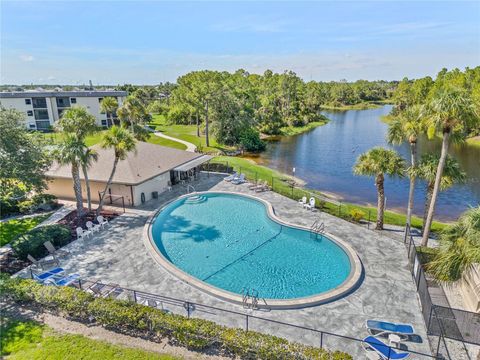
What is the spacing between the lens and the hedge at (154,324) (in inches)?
397

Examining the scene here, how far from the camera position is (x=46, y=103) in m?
59.9

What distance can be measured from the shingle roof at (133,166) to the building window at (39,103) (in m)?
41.3

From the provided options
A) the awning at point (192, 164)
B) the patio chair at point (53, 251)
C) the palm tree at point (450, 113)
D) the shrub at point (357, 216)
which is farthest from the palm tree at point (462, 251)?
the awning at point (192, 164)

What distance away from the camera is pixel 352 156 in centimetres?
4894

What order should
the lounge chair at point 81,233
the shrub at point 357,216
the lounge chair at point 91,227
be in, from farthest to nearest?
1. the shrub at point 357,216
2. the lounge chair at point 91,227
3. the lounge chair at point 81,233

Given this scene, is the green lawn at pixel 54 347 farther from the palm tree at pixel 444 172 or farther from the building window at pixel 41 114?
the building window at pixel 41 114


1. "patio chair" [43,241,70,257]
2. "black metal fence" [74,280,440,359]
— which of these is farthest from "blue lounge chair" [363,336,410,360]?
"patio chair" [43,241,70,257]

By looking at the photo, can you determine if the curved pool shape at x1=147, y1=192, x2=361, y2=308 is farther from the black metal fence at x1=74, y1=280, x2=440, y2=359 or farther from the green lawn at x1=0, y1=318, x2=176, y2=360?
the green lawn at x1=0, y1=318, x2=176, y2=360

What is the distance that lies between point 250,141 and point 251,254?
3400 cm

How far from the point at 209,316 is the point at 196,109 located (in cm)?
4522

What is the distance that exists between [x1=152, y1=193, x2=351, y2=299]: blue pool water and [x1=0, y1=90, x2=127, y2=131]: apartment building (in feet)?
146

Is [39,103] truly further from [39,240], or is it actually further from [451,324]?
[451,324]

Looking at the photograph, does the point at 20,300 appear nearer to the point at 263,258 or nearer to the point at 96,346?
the point at 96,346

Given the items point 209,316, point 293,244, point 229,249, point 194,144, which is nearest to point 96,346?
point 209,316
